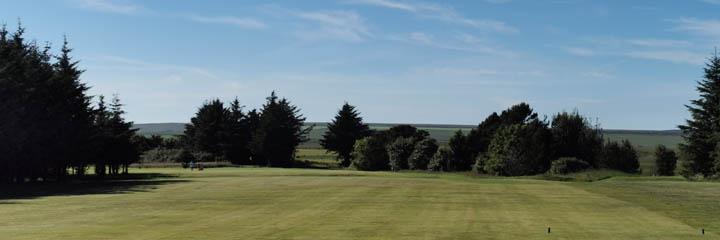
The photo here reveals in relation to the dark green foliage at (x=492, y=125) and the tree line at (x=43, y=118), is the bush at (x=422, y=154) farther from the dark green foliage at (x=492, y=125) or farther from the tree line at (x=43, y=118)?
the tree line at (x=43, y=118)

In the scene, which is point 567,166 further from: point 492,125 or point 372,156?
point 372,156

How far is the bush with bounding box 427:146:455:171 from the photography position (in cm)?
8512

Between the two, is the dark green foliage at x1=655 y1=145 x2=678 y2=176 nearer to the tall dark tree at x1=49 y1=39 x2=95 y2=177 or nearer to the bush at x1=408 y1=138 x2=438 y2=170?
the bush at x1=408 y1=138 x2=438 y2=170

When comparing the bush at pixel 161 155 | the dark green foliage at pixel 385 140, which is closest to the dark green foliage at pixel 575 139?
the dark green foliage at pixel 385 140

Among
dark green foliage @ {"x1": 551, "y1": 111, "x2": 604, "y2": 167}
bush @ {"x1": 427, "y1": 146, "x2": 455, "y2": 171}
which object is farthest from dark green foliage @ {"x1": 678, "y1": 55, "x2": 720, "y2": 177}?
bush @ {"x1": 427, "y1": 146, "x2": 455, "y2": 171}

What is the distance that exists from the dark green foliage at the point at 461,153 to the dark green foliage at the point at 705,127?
28076 mm

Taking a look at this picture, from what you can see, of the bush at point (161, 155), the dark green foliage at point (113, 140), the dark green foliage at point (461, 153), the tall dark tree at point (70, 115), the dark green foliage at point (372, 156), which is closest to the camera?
the tall dark tree at point (70, 115)

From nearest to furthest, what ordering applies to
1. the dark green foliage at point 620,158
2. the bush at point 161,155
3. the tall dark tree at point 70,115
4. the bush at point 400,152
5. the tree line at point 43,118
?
the tree line at point 43,118
the tall dark tree at point 70,115
the dark green foliage at point 620,158
the bush at point 400,152
the bush at point 161,155

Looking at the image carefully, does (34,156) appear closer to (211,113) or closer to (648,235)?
(648,235)

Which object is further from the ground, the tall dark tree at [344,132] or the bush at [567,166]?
the tall dark tree at [344,132]

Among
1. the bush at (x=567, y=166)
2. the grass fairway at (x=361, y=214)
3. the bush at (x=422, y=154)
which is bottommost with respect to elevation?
the grass fairway at (x=361, y=214)

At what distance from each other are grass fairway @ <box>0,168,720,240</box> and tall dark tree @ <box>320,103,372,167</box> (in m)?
78.5

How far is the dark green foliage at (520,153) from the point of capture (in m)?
76.4

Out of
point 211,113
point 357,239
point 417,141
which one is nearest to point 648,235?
point 357,239
